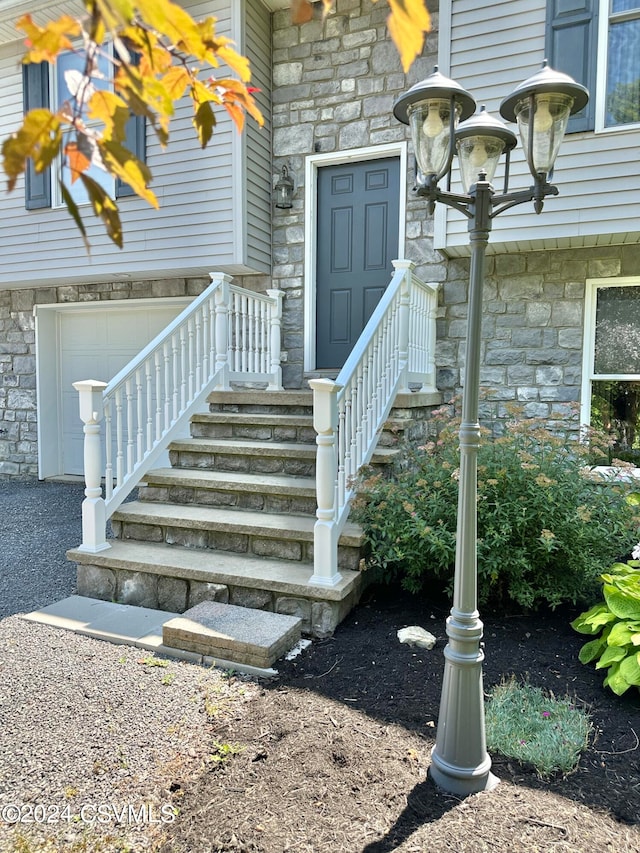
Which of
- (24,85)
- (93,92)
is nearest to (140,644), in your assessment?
(93,92)

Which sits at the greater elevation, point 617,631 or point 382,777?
point 617,631

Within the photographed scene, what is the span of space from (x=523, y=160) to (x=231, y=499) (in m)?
3.24

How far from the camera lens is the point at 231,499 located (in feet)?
12.6

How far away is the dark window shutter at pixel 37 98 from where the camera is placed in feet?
19.1

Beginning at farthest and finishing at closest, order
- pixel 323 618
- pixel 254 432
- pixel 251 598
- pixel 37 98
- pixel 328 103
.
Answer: pixel 37 98 < pixel 328 103 < pixel 254 432 < pixel 251 598 < pixel 323 618

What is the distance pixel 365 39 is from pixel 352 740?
5.60 metres

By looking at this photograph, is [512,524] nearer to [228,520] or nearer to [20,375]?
[228,520]

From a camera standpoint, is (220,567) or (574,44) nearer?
(220,567)

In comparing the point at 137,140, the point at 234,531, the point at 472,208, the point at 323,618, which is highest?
the point at 137,140

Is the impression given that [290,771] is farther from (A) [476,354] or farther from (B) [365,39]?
(B) [365,39]

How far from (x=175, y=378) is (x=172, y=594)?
1673 millimetres

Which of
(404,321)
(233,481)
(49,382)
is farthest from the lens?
(49,382)

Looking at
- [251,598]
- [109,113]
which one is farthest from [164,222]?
[109,113]

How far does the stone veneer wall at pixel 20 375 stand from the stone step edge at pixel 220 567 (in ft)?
13.1
